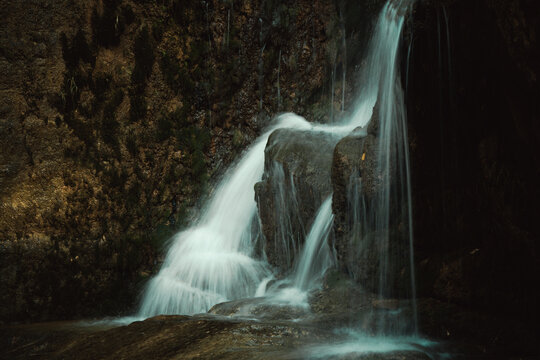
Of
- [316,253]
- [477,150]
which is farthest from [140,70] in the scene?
[477,150]

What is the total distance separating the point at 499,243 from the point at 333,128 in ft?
17.5

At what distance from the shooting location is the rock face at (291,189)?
19.6 ft

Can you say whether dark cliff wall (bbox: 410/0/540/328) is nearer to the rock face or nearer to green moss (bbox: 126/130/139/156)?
the rock face

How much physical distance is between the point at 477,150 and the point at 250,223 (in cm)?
449

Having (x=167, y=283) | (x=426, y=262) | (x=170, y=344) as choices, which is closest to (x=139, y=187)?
(x=167, y=283)

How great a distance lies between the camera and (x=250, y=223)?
7.18m

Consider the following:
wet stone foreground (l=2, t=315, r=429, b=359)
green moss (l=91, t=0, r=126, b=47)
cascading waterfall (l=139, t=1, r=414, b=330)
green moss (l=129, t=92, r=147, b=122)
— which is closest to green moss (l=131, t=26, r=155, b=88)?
green moss (l=129, t=92, r=147, b=122)

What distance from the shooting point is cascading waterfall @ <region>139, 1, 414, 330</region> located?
4352mm

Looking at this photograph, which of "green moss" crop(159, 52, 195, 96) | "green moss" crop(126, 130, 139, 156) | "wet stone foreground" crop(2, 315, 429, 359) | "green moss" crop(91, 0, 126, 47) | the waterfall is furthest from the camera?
"green moss" crop(159, 52, 195, 96)

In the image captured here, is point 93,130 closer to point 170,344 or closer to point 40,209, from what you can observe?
point 40,209

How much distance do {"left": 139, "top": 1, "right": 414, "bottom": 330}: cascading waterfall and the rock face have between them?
0.27 meters

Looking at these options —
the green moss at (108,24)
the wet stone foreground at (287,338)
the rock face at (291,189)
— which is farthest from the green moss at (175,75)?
the wet stone foreground at (287,338)

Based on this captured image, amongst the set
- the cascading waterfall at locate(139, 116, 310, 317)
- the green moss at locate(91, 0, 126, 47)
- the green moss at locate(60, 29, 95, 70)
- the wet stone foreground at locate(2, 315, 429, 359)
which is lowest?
the wet stone foreground at locate(2, 315, 429, 359)

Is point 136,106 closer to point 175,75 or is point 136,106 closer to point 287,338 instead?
point 175,75
